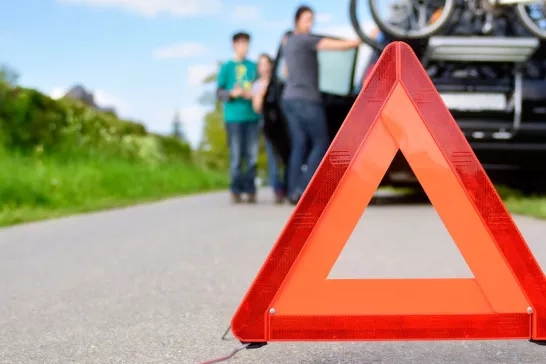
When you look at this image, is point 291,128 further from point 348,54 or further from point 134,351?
point 134,351

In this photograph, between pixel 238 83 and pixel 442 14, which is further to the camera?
pixel 238 83

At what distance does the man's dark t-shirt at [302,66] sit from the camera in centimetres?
1001

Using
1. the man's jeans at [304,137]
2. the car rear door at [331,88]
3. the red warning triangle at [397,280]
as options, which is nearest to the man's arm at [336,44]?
the car rear door at [331,88]

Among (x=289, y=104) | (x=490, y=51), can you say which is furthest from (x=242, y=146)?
(x=490, y=51)

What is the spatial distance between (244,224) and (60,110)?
343 inches

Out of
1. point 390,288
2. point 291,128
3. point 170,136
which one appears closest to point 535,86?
point 291,128

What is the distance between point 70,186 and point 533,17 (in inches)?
248

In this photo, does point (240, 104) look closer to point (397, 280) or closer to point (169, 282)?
point (169, 282)

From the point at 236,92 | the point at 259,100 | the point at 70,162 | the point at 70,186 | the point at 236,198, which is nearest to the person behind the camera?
the point at 259,100

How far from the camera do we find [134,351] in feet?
11.1

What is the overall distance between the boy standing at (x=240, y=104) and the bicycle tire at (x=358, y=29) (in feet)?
7.79

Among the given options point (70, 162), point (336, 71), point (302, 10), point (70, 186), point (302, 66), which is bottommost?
point (70, 162)

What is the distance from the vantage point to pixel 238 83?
11703 mm

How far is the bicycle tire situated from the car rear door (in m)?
0.50
